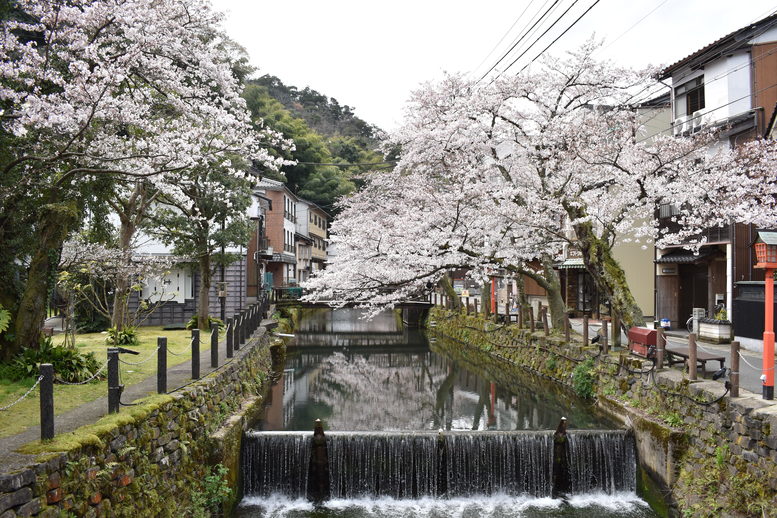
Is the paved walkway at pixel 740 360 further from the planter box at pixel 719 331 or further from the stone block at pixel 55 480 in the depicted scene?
the stone block at pixel 55 480

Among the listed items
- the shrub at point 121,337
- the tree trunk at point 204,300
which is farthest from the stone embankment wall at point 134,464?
the tree trunk at point 204,300

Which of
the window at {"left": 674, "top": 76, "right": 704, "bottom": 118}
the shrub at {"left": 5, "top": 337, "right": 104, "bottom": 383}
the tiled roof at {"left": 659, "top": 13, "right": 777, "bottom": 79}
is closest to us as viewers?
the shrub at {"left": 5, "top": 337, "right": 104, "bottom": 383}

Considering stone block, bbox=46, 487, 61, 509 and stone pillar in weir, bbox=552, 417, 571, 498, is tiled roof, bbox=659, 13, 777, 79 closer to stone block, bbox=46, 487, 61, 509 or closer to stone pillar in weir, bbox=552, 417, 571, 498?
stone pillar in weir, bbox=552, 417, 571, 498

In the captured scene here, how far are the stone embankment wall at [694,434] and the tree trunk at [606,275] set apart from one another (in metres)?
1.22

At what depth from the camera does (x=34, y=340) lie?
986 centimetres

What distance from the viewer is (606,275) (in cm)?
1464

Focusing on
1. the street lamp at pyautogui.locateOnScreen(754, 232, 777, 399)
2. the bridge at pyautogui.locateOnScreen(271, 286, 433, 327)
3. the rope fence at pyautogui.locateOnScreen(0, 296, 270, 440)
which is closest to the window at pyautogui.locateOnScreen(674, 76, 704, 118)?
the street lamp at pyautogui.locateOnScreen(754, 232, 777, 399)

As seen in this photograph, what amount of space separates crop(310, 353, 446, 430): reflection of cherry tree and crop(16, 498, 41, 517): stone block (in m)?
9.10

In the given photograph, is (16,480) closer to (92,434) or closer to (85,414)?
(92,434)

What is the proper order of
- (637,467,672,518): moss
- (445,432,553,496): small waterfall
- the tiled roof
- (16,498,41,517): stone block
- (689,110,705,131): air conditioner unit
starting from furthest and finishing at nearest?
(689,110,705,131): air conditioner unit, the tiled roof, (445,432,553,496): small waterfall, (637,467,672,518): moss, (16,498,41,517): stone block

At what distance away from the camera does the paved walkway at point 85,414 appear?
5.43m

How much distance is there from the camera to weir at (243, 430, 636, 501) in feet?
36.4

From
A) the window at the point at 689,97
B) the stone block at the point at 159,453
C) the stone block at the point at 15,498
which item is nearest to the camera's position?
the stone block at the point at 15,498

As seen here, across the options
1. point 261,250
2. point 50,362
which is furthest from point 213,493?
point 261,250
